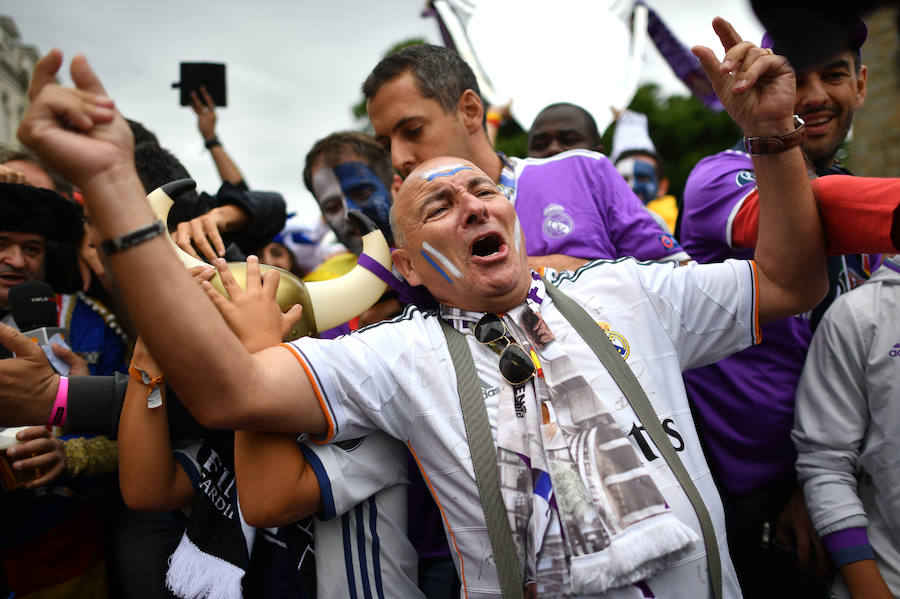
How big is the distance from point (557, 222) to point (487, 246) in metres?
0.51

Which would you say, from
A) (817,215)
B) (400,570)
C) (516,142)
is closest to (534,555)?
(400,570)

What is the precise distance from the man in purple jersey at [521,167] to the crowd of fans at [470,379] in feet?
0.05

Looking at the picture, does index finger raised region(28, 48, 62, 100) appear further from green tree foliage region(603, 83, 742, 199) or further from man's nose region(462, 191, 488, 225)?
green tree foliage region(603, 83, 742, 199)

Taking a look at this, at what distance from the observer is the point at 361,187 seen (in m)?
3.23

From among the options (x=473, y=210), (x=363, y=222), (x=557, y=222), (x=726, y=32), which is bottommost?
(x=557, y=222)

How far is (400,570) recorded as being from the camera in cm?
174

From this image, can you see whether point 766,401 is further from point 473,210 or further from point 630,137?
point 630,137

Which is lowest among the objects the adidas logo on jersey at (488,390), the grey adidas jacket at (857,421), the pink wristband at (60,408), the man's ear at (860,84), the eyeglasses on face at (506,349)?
the grey adidas jacket at (857,421)

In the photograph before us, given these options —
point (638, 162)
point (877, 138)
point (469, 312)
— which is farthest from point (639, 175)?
point (877, 138)

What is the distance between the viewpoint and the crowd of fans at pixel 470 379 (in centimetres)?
140

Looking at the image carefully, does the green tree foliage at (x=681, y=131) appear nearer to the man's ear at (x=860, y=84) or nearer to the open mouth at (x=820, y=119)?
the man's ear at (x=860, y=84)

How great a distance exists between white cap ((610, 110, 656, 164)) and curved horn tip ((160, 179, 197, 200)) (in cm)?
470

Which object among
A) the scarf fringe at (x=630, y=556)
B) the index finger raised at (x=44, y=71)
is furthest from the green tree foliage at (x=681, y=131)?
the index finger raised at (x=44, y=71)

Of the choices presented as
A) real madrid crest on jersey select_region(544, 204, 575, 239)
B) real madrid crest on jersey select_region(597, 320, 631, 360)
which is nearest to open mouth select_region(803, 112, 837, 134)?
real madrid crest on jersey select_region(544, 204, 575, 239)
